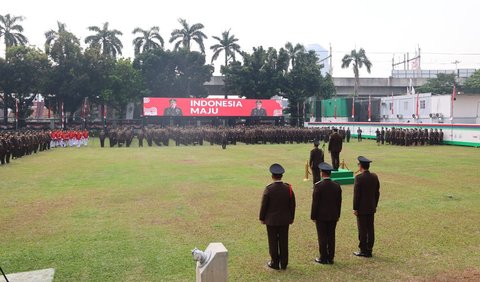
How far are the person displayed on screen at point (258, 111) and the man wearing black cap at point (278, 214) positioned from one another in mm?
41297

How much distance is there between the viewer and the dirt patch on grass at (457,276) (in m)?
5.93

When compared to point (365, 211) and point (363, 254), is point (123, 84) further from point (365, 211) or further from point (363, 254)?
point (363, 254)

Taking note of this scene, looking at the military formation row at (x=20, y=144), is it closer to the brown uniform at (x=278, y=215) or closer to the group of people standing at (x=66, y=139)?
the group of people standing at (x=66, y=139)

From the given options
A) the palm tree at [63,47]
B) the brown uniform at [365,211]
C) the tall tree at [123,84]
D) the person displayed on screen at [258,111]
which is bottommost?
the brown uniform at [365,211]

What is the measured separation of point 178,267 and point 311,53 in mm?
60264

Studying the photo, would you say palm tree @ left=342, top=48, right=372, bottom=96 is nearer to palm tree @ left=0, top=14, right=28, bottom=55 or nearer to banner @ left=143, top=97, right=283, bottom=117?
banner @ left=143, top=97, right=283, bottom=117

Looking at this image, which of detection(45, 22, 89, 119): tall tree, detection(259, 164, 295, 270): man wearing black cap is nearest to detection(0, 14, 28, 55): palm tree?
detection(45, 22, 89, 119): tall tree

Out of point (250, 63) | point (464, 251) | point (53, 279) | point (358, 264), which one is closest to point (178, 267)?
point (53, 279)

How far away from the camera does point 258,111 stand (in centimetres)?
4778

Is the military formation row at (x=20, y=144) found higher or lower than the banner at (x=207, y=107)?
lower

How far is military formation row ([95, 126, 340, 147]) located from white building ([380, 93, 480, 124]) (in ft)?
35.3

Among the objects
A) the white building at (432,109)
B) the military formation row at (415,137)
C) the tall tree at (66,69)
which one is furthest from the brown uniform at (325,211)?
the tall tree at (66,69)

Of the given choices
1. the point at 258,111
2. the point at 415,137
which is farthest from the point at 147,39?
the point at 415,137

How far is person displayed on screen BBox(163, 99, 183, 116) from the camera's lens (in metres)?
43.8
